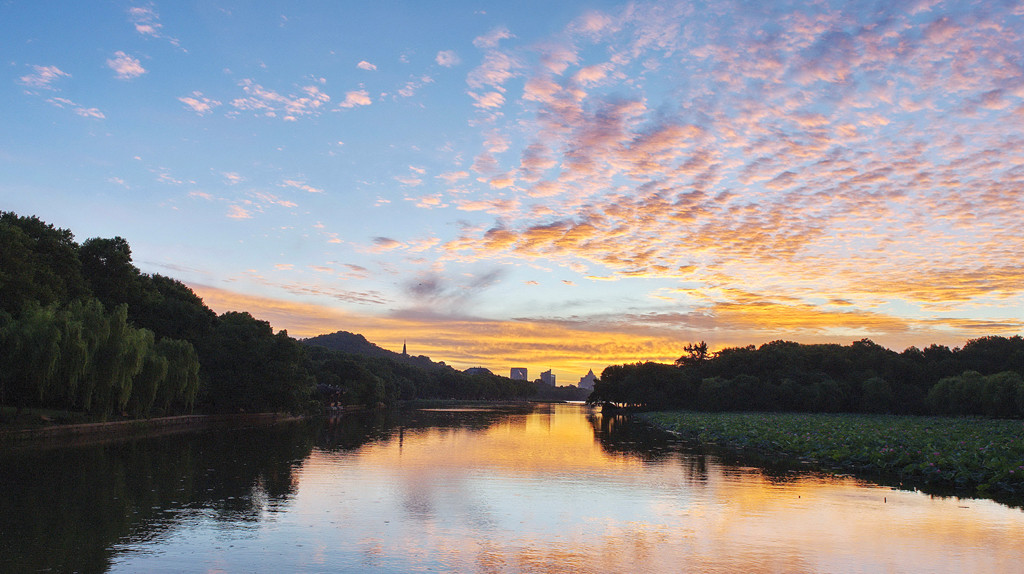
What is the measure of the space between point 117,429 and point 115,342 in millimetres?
5559

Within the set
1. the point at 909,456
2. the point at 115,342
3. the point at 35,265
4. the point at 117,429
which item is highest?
the point at 35,265

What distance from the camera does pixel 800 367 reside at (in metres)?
98.8

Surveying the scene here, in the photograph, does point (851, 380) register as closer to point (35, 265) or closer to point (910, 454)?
point (910, 454)

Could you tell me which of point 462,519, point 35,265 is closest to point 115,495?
point 462,519

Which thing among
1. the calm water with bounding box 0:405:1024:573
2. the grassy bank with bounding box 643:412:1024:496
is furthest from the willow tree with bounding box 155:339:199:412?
the grassy bank with bounding box 643:412:1024:496

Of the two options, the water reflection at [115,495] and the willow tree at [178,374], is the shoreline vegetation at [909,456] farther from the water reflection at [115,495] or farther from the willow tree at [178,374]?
the willow tree at [178,374]

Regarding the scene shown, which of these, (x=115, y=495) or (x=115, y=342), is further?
(x=115, y=342)

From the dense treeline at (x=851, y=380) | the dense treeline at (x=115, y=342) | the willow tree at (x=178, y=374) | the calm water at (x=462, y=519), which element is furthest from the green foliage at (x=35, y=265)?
the dense treeline at (x=851, y=380)

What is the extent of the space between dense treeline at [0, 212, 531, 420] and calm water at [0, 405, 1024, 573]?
7.40 meters

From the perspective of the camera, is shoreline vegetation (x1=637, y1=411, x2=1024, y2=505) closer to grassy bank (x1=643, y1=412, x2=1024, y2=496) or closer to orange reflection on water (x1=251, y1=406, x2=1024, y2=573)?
grassy bank (x1=643, y1=412, x2=1024, y2=496)

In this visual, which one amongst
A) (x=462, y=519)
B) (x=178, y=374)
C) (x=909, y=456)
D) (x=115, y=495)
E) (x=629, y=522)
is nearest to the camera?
(x=462, y=519)

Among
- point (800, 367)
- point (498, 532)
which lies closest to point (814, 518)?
point (498, 532)

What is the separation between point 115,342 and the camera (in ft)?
113

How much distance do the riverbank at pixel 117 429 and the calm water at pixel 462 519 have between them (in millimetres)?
4989
